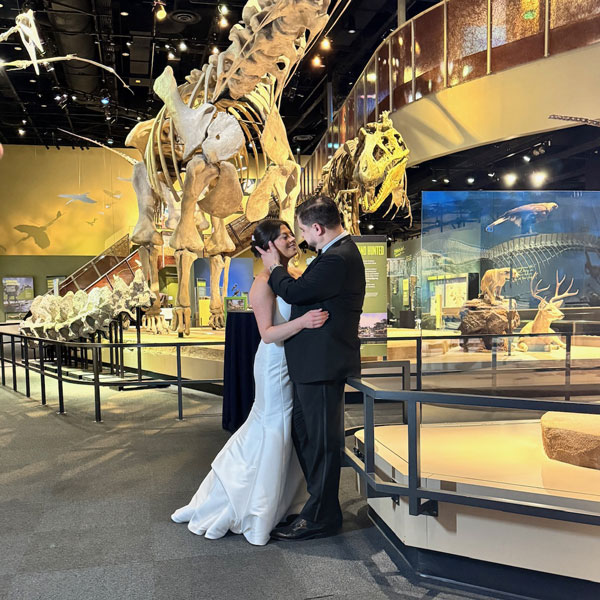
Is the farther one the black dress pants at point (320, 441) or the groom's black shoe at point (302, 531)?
the groom's black shoe at point (302, 531)

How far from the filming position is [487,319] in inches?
131

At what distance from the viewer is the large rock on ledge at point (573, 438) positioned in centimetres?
243

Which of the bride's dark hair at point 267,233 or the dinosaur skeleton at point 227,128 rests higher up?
the dinosaur skeleton at point 227,128

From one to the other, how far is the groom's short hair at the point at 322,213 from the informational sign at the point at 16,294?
17275 mm

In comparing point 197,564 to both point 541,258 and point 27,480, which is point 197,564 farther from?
point 541,258

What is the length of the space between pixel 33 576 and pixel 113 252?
15.6m

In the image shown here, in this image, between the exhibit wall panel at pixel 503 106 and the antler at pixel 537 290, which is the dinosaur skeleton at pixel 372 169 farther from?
the antler at pixel 537 290

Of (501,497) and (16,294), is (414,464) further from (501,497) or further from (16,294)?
(16,294)

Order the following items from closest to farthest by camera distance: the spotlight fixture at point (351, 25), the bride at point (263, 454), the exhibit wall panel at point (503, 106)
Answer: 1. the bride at point (263, 454)
2. the exhibit wall panel at point (503, 106)
3. the spotlight fixture at point (351, 25)

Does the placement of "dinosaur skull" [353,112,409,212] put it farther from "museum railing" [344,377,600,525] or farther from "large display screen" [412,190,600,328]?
"museum railing" [344,377,600,525]

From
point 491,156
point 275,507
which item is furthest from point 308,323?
point 491,156

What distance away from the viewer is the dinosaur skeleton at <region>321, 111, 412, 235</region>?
6992mm

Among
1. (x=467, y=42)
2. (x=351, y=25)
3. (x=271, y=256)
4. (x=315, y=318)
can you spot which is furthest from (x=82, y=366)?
(x=351, y=25)

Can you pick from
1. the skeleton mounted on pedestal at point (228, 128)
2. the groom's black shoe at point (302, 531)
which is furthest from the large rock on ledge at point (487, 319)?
the skeleton mounted on pedestal at point (228, 128)
